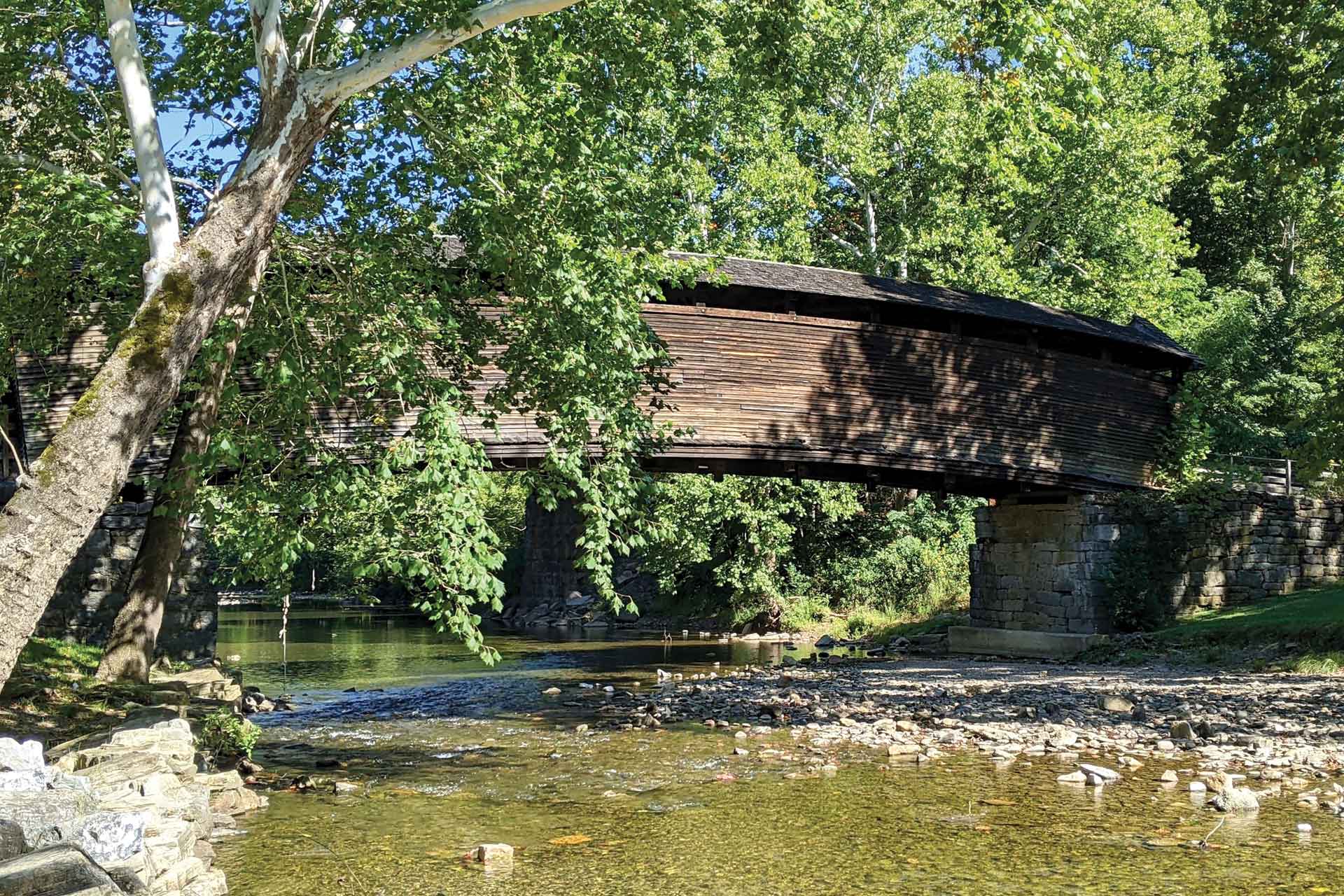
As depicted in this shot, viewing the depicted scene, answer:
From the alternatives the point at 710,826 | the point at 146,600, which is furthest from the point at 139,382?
the point at 146,600

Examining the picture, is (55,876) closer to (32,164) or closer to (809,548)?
(32,164)

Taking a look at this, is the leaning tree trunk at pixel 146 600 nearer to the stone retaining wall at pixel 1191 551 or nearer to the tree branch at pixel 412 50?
the tree branch at pixel 412 50

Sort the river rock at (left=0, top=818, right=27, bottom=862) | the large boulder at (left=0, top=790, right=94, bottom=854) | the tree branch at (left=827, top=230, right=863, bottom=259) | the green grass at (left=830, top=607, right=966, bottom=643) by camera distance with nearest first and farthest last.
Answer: the river rock at (left=0, top=818, right=27, bottom=862), the large boulder at (left=0, top=790, right=94, bottom=854), the green grass at (left=830, top=607, right=966, bottom=643), the tree branch at (left=827, top=230, right=863, bottom=259)

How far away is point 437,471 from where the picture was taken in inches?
241

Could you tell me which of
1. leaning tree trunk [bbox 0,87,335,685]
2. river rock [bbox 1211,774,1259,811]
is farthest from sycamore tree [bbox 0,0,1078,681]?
river rock [bbox 1211,774,1259,811]

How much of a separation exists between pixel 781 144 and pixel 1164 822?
18828 millimetres

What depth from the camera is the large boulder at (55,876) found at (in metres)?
3.41

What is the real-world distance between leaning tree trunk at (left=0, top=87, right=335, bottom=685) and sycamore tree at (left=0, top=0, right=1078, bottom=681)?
0.01m

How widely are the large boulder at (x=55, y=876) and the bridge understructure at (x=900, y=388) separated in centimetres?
979

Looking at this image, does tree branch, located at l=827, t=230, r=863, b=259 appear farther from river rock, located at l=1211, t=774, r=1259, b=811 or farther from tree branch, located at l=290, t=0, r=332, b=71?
tree branch, located at l=290, t=0, r=332, b=71

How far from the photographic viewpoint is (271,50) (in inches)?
224

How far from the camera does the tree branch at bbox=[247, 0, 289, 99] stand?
18.6ft

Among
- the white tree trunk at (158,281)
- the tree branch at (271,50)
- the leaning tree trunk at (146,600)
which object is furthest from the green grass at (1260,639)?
the tree branch at (271,50)

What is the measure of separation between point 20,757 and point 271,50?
348 centimetres
